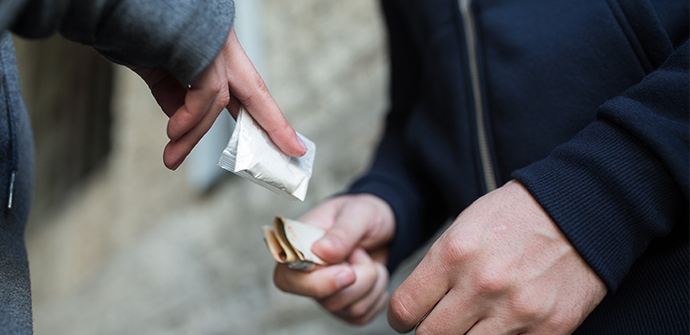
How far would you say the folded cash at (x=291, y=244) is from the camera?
559mm

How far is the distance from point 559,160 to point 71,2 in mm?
453

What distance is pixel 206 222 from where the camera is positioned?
7.07 feet

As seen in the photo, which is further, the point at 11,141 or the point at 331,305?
the point at 331,305

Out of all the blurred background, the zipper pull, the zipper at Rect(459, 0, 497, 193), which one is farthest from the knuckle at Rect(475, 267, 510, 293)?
the blurred background

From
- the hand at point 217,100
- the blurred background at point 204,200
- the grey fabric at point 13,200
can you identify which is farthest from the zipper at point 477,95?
the blurred background at point 204,200

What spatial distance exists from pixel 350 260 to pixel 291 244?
0.54 ft

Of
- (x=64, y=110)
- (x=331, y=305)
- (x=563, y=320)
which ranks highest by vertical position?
(x=563, y=320)

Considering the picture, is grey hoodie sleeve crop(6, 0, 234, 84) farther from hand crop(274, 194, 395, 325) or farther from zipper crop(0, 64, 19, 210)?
hand crop(274, 194, 395, 325)

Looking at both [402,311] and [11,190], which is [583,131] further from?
[11,190]

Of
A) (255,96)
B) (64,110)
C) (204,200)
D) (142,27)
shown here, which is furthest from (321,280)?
(64,110)

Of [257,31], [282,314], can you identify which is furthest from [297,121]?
[282,314]

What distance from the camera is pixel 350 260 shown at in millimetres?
686

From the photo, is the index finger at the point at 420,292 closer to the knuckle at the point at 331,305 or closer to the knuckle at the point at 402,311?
the knuckle at the point at 402,311

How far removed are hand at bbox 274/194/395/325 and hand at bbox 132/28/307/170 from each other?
20 centimetres
